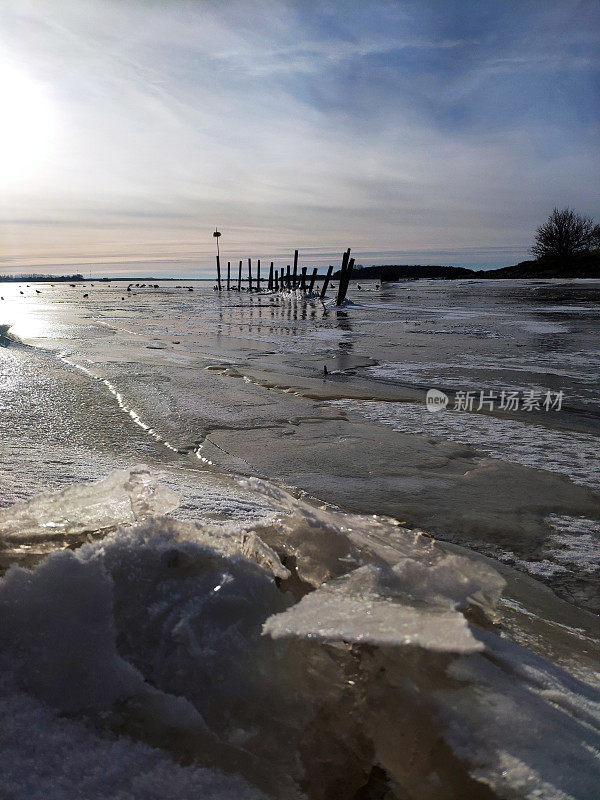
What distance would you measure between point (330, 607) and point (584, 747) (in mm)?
534

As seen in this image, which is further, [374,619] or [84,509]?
[84,509]

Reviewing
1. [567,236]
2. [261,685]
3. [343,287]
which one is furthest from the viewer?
[567,236]

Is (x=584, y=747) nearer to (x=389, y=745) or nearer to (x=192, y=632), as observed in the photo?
(x=389, y=745)

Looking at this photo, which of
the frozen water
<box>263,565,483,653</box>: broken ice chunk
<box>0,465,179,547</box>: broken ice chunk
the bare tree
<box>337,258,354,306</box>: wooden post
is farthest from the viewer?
the bare tree

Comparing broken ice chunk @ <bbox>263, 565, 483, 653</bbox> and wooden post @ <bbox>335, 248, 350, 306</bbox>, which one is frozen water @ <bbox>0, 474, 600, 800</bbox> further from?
wooden post @ <bbox>335, 248, 350, 306</bbox>

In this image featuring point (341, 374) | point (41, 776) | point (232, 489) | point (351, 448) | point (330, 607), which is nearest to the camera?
point (41, 776)

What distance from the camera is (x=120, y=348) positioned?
317 inches

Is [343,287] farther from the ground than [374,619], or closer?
farther from the ground

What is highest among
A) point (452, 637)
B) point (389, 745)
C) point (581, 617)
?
point (452, 637)

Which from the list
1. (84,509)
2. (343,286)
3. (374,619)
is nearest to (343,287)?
(343,286)

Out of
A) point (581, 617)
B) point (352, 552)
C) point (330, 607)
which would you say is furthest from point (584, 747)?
point (581, 617)

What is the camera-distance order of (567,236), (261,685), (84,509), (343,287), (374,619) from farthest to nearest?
(567,236), (343,287), (84,509), (374,619), (261,685)

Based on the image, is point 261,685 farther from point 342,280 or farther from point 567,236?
point 567,236

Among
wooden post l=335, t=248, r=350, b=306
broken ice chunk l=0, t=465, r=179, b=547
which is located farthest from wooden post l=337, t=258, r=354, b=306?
broken ice chunk l=0, t=465, r=179, b=547
